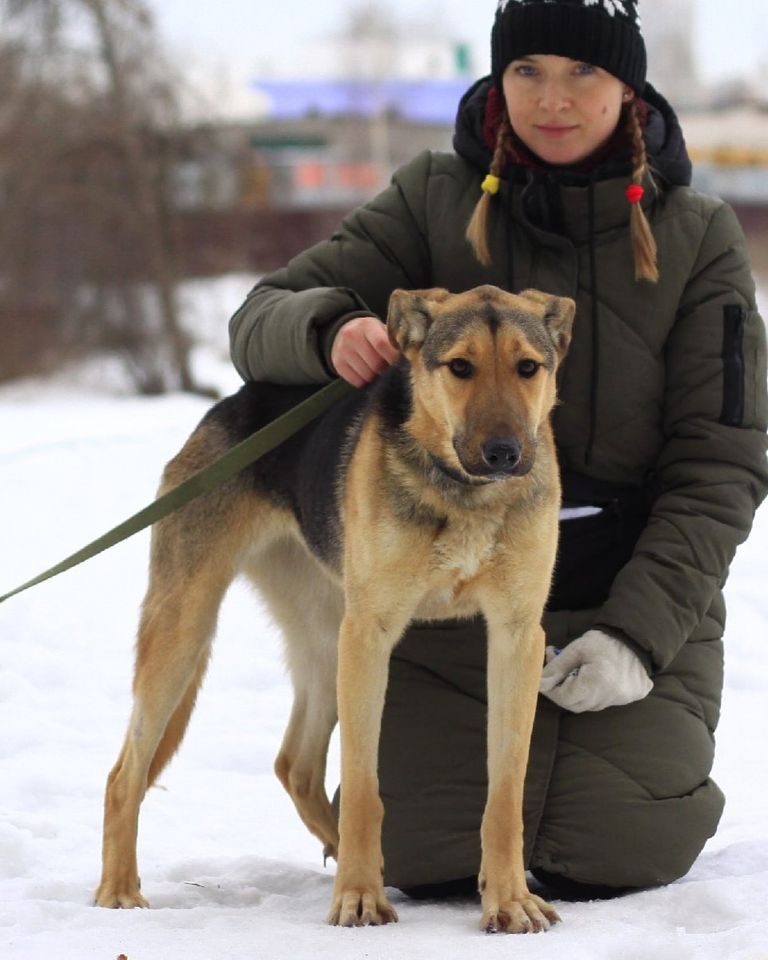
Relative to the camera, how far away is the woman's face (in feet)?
11.7

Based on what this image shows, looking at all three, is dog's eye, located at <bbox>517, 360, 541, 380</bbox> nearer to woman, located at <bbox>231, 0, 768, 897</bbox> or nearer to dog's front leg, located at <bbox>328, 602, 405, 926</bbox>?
woman, located at <bbox>231, 0, 768, 897</bbox>

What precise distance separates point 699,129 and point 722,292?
23963mm

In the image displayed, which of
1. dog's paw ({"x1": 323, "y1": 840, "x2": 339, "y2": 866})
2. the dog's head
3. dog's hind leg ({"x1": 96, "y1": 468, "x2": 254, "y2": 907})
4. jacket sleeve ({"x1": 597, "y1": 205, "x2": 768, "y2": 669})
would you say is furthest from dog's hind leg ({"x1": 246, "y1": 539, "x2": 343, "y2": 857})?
the dog's head

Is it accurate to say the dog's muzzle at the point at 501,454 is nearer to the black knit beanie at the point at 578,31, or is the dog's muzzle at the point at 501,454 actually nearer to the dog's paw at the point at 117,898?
the black knit beanie at the point at 578,31

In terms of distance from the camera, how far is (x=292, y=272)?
4.00 meters

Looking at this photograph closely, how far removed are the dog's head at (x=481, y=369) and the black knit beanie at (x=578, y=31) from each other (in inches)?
27.1

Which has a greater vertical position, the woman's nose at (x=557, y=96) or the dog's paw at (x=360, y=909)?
the woman's nose at (x=557, y=96)

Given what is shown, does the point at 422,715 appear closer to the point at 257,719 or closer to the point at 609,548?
the point at 609,548

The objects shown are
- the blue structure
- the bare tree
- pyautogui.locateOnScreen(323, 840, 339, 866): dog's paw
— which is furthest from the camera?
the blue structure

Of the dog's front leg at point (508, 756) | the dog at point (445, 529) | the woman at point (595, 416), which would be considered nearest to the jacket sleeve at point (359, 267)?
the woman at point (595, 416)

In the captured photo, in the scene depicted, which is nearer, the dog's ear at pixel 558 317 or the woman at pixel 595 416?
the dog's ear at pixel 558 317

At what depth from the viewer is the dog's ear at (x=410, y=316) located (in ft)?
10.4

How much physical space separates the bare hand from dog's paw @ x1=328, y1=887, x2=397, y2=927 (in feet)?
3.81

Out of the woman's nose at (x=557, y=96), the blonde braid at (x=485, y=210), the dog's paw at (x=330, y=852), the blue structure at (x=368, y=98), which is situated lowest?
the blue structure at (x=368, y=98)
